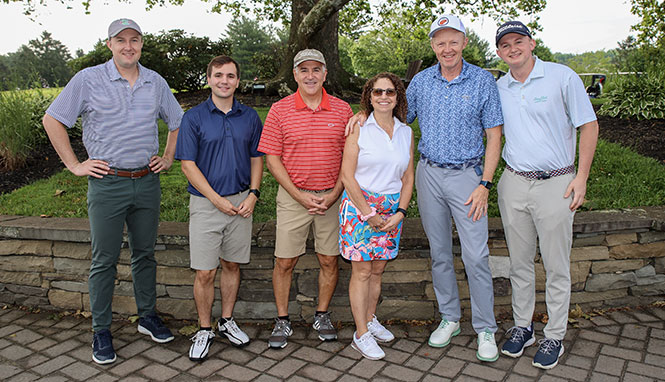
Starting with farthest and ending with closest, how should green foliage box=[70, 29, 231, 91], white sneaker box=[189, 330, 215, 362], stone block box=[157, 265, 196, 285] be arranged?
green foliage box=[70, 29, 231, 91] < stone block box=[157, 265, 196, 285] < white sneaker box=[189, 330, 215, 362]

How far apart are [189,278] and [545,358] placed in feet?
8.72

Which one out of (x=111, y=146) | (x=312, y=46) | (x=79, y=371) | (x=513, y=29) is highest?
(x=312, y=46)

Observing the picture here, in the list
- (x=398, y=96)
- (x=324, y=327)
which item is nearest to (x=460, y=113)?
(x=398, y=96)

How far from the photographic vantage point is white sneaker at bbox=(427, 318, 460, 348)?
359 cm

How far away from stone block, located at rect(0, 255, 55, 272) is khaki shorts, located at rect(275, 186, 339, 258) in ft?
6.87

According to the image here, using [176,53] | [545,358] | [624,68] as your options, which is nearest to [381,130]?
[545,358]

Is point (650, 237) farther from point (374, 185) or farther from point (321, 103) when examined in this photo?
point (321, 103)

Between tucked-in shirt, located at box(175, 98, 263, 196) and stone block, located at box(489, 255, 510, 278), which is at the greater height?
tucked-in shirt, located at box(175, 98, 263, 196)

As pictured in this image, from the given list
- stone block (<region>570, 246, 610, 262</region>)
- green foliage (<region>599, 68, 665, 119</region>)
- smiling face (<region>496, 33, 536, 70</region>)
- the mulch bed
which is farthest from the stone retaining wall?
green foliage (<region>599, 68, 665, 119</region>)

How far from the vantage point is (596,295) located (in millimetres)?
4074

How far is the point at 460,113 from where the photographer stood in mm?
3285

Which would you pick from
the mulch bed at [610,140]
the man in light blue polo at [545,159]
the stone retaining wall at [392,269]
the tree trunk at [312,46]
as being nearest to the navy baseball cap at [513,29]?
the man in light blue polo at [545,159]

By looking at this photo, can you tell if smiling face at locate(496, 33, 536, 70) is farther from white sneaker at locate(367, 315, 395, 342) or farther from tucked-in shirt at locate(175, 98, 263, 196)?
white sneaker at locate(367, 315, 395, 342)

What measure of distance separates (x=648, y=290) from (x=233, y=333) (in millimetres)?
3370
